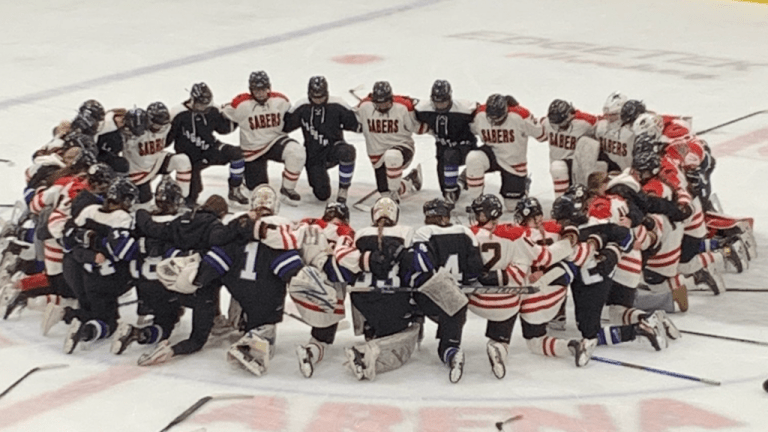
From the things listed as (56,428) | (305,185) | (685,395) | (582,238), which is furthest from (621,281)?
(305,185)

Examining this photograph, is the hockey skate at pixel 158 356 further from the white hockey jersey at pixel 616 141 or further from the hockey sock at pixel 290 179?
the white hockey jersey at pixel 616 141

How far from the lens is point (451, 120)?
33.2 feet

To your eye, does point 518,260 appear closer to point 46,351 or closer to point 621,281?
point 621,281

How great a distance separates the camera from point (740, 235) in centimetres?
895

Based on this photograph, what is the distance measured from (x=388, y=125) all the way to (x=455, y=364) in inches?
135

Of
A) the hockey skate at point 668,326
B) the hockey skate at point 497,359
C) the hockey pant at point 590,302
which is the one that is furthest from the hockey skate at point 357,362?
the hockey skate at point 668,326

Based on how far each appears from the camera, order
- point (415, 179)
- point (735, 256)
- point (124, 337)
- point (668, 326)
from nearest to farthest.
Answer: point (124, 337)
point (668, 326)
point (735, 256)
point (415, 179)

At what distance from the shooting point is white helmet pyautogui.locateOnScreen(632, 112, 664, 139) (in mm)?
9156

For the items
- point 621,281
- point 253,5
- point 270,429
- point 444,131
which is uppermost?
point 253,5

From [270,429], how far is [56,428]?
1.00 meters

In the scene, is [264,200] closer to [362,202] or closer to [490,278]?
[490,278]

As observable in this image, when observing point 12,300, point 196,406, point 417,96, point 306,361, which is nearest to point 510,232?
point 306,361

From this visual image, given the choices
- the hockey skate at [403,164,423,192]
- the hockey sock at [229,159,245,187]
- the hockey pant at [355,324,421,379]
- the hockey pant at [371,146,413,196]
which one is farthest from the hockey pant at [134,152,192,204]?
the hockey pant at [355,324,421,379]

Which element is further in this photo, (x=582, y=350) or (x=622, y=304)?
(x=622, y=304)
